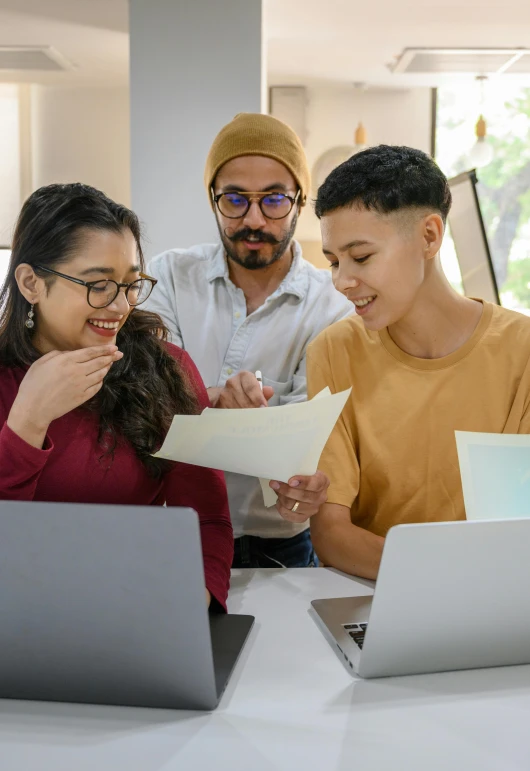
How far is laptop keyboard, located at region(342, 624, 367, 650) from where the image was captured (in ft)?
3.22

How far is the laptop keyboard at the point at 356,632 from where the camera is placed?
98cm

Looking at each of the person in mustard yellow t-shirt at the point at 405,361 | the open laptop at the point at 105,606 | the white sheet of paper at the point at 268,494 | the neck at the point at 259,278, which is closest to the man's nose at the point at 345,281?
the person in mustard yellow t-shirt at the point at 405,361

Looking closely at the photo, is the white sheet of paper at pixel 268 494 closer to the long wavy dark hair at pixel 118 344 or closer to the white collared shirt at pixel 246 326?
the long wavy dark hair at pixel 118 344

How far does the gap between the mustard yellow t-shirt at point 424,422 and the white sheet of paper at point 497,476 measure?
0.43 metres

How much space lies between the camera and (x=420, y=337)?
1.50 m

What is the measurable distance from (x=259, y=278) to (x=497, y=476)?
3.61 feet

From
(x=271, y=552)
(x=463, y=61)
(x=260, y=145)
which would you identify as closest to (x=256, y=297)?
(x=260, y=145)

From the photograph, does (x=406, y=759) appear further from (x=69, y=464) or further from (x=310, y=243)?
(x=310, y=243)

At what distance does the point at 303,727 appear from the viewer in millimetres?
782

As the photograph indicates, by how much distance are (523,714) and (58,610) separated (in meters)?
0.53

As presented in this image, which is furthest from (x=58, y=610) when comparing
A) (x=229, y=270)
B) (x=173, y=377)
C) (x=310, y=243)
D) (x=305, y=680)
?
(x=310, y=243)

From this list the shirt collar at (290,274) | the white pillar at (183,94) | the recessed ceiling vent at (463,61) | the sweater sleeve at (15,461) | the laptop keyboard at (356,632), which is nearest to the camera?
the laptop keyboard at (356,632)

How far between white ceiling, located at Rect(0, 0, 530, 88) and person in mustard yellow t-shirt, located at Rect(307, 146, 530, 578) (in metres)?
3.03

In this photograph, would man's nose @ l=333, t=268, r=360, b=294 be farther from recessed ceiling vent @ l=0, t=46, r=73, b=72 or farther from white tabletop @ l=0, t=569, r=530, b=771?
recessed ceiling vent @ l=0, t=46, r=73, b=72
